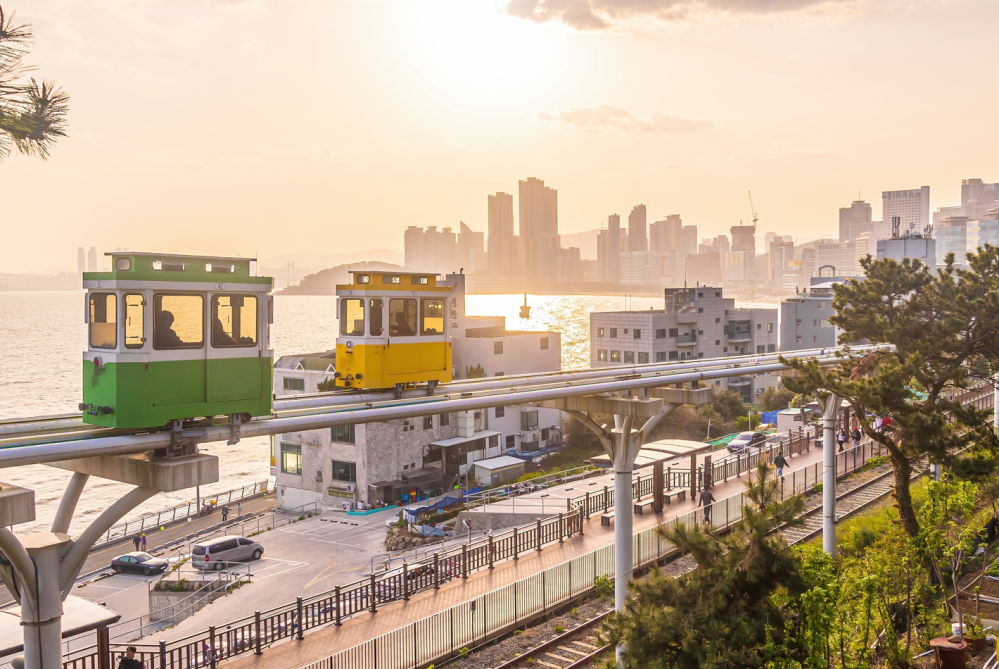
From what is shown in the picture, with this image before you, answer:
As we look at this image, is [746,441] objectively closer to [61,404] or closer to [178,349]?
[178,349]

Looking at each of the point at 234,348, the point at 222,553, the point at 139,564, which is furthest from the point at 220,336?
the point at 139,564

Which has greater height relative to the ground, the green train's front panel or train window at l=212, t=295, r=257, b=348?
train window at l=212, t=295, r=257, b=348

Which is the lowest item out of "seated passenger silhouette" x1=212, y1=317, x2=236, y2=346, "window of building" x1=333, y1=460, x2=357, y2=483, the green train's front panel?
"window of building" x1=333, y1=460, x2=357, y2=483

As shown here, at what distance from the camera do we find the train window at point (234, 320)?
361 inches

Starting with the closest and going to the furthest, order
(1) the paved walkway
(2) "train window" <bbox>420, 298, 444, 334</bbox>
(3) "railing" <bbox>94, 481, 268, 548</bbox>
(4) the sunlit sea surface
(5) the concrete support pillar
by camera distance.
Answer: (2) "train window" <bbox>420, 298, 444, 334</bbox>, (1) the paved walkway, (5) the concrete support pillar, (3) "railing" <bbox>94, 481, 268, 548</bbox>, (4) the sunlit sea surface

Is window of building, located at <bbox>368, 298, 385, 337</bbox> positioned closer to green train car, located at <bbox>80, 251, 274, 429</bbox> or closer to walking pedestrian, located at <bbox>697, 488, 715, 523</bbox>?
green train car, located at <bbox>80, 251, 274, 429</bbox>

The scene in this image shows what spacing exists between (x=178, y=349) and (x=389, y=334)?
4.82 m

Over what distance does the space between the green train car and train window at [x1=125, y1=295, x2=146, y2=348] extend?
0.01m

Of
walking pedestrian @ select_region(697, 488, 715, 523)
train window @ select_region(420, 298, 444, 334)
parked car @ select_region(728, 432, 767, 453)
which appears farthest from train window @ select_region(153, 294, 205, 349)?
parked car @ select_region(728, 432, 767, 453)

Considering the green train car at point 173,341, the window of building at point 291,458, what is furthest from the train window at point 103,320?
the window of building at point 291,458

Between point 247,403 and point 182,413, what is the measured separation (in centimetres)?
84

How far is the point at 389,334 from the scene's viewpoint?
13.3 metres

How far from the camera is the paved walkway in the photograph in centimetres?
1666

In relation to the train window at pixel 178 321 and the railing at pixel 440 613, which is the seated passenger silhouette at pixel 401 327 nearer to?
the train window at pixel 178 321
